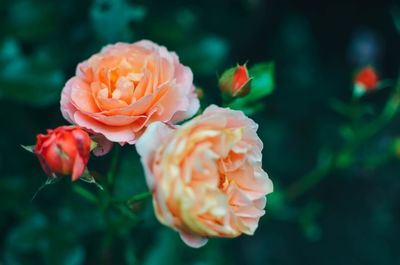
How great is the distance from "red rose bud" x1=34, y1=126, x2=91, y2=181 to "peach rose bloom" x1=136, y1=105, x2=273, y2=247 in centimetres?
Answer: 10

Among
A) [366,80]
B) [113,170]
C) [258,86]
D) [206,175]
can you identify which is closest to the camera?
[206,175]

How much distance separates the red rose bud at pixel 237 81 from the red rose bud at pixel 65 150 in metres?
0.28

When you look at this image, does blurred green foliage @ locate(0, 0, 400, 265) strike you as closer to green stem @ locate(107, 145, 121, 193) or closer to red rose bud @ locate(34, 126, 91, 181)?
green stem @ locate(107, 145, 121, 193)

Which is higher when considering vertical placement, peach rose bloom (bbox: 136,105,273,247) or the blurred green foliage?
peach rose bloom (bbox: 136,105,273,247)

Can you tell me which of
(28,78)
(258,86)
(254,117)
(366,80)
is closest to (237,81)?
(258,86)

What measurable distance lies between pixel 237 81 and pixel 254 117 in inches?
29.3

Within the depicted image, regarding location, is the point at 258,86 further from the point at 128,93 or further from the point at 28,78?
the point at 28,78

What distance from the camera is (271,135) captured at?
188 centimetres

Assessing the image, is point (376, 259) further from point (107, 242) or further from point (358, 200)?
point (107, 242)

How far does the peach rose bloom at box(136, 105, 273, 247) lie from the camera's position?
0.76 m

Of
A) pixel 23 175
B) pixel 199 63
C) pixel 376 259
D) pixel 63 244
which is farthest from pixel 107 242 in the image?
pixel 376 259

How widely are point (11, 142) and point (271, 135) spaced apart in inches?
31.8

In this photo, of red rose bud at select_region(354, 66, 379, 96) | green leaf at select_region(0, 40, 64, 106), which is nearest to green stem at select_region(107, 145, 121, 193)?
green leaf at select_region(0, 40, 64, 106)

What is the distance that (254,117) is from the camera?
5.70 feet
